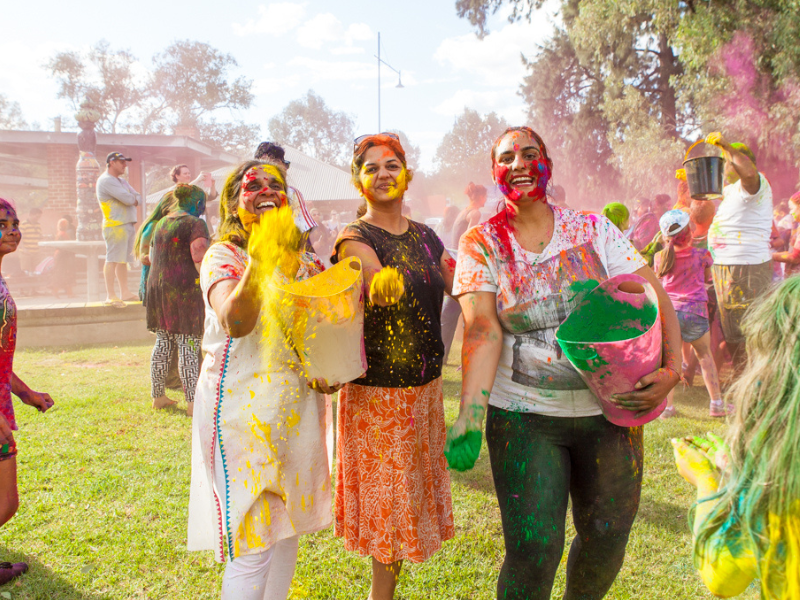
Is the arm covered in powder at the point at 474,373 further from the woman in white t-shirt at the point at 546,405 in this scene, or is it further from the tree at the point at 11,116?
the tree at the point at 11,116

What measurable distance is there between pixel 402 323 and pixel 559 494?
0.84 meters

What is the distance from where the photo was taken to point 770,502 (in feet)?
3.67

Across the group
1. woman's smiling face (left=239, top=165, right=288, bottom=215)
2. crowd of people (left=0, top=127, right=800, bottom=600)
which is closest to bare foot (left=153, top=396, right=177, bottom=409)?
crowd of people (left=0, top=127, right=800, bottom=600)

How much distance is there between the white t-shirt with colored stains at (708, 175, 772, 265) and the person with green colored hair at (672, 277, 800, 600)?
3.92 meters

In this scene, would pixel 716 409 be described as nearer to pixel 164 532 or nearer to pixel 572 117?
pixel 164 532

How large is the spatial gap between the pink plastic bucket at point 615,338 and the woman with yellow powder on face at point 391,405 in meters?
0.67

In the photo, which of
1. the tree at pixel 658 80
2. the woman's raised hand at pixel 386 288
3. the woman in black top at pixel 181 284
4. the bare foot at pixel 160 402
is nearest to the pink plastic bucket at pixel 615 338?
the woman's raised hand at pixel 386 288

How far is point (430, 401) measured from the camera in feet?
7.50

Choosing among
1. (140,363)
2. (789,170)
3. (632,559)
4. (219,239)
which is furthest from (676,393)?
(789,170)

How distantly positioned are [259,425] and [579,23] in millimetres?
16682

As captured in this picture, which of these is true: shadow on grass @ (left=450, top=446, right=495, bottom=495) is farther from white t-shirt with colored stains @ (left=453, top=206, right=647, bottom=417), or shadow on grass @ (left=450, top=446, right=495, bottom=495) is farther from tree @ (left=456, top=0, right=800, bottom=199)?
tree @ (left=456, top=0, right=800, bottom=199)

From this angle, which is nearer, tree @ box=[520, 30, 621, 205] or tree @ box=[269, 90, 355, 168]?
tree @ box=[520, 30, 621, 205]

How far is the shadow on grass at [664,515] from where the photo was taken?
3061 mm

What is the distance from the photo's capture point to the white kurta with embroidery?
5.91 ft
